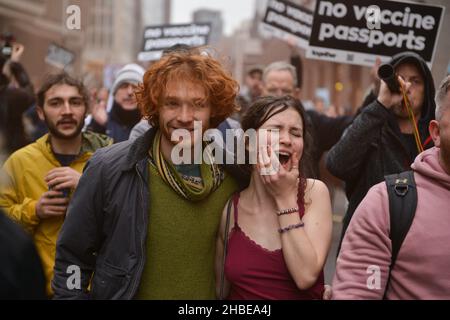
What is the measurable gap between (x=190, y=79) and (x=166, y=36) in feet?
20.1

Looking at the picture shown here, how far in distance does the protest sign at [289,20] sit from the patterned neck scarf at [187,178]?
469 cm

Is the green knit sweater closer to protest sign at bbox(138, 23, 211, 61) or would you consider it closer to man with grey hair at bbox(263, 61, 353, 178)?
man with grey hair at bbox(263, 61, 353, 178)

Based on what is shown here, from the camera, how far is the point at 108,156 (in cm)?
283

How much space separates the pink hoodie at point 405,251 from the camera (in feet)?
7.83

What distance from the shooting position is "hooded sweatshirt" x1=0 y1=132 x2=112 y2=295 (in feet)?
11.7

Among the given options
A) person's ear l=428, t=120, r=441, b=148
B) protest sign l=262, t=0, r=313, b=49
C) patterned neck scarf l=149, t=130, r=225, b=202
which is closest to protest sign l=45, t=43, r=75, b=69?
protest sign l=262, t=0, r=313, b=49

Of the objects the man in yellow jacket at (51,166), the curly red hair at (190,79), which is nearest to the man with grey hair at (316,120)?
the man in yellow jacket at (51,166)

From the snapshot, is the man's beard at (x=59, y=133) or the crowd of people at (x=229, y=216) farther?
the man's beard at (x=59, y=133)

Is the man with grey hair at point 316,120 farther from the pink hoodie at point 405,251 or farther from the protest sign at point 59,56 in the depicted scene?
the protest sign at point 59,56

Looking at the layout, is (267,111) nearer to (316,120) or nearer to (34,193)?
(34,193)

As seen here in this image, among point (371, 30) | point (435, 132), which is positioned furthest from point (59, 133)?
point (371, 30)

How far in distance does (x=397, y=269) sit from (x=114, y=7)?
121297 millimetres
